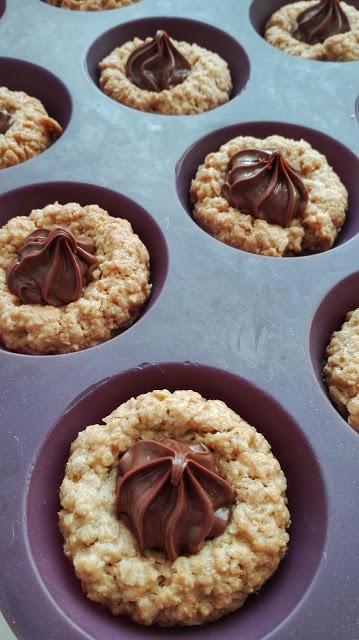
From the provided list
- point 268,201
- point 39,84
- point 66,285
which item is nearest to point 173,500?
point 66,285

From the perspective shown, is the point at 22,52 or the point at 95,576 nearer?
the point at 95,576

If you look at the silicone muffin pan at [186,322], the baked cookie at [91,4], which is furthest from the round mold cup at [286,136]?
the baked cookie at [91,4]

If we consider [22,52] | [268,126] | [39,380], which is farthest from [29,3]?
[39,380]

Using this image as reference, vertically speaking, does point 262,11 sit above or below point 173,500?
above

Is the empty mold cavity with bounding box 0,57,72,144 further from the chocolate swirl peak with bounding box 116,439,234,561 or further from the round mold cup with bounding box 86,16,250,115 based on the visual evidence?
the chocolate swirl peak with bounding box 116,439,234,561

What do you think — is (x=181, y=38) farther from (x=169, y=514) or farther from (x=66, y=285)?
(x=169, y=514)

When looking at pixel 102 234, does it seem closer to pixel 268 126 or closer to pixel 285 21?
pixel 268 126

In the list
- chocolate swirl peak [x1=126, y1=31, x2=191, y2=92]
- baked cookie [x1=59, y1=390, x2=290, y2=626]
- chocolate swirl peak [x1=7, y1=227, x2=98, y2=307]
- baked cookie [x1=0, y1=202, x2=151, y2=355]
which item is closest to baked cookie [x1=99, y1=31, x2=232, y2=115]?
chocolate swirl peak [x1=126, y1=31, x2=191, y2=92]
